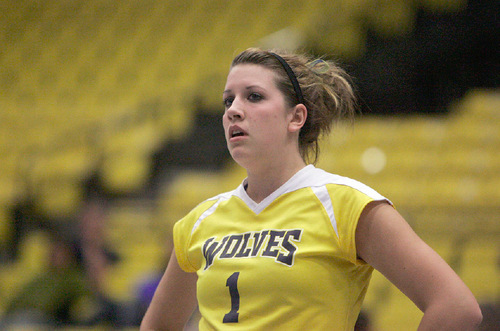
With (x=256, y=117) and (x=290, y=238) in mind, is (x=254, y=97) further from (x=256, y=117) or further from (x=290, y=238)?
(x=290, y=238)

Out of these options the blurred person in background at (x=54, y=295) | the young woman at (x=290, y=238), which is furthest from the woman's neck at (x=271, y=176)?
the blurred person in background at (x=54, y=295)

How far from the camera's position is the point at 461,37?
6.68 m

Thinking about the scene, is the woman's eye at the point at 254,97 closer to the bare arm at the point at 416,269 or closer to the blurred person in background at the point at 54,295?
the bare arm at the point at 416,269

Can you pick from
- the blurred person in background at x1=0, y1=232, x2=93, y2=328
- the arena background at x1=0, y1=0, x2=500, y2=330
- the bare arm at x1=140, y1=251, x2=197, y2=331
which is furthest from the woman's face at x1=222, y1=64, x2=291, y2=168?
the blurred person in background at x1=0, y1=232, x2=93, y2=328

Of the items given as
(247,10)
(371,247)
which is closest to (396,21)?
(247,10)

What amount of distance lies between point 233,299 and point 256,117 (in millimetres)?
489

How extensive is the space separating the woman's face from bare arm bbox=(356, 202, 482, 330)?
0.36m

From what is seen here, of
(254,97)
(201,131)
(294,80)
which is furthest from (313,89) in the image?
(201,131)

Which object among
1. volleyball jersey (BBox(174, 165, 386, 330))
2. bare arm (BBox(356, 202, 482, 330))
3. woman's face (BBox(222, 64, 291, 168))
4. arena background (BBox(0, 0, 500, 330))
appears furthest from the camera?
arena background (BBox(0, 0, 500, 330))

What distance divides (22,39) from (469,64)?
602cm

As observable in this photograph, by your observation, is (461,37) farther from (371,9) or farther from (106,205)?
(106,205)

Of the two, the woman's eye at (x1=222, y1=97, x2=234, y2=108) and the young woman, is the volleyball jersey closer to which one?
the young woman

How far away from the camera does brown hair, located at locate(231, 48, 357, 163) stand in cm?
182

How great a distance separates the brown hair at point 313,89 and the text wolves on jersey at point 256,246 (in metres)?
0.33
